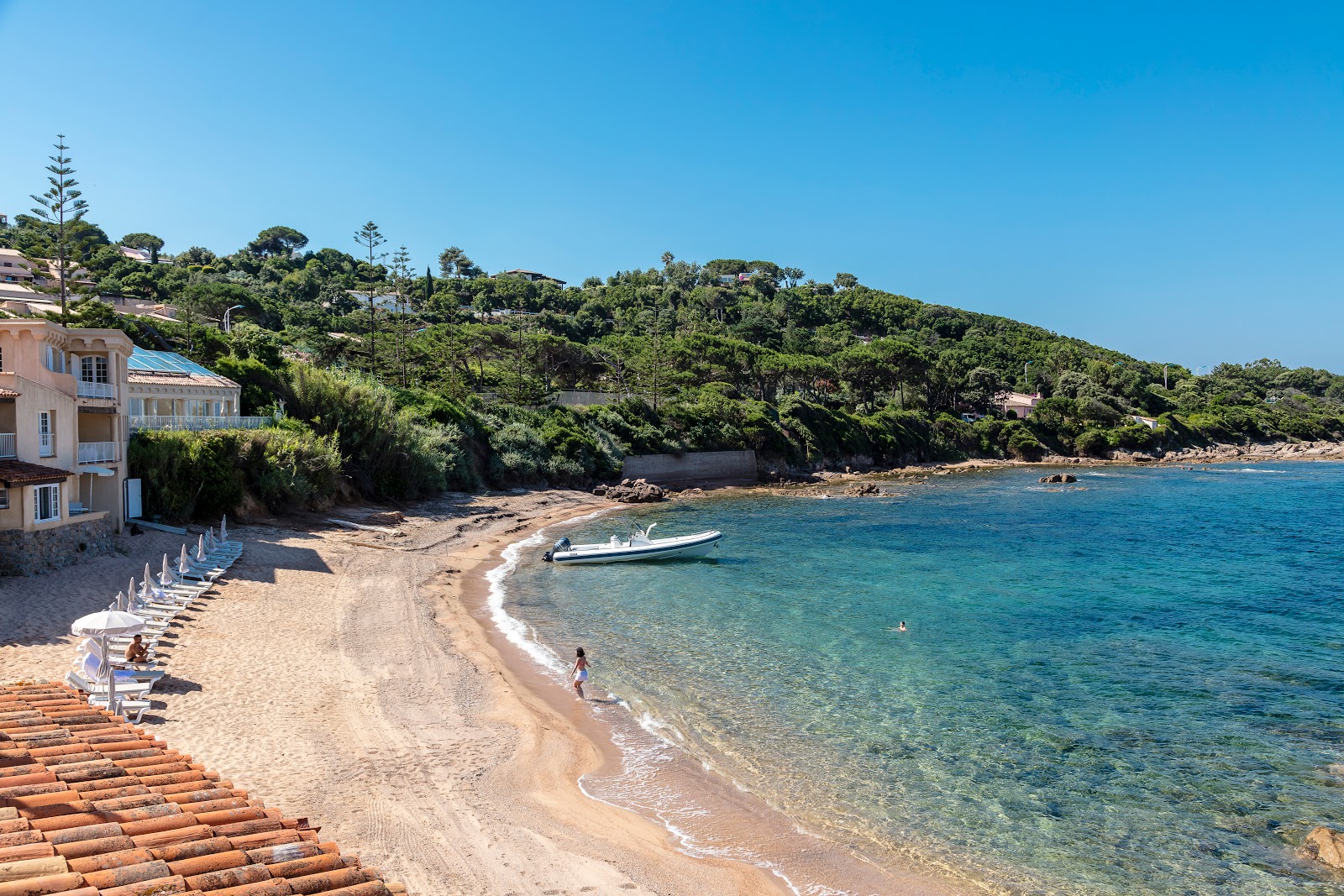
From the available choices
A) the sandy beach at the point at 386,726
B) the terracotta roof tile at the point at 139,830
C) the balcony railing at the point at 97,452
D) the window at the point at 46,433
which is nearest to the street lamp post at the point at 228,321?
the balcony railing at the point at 97,452

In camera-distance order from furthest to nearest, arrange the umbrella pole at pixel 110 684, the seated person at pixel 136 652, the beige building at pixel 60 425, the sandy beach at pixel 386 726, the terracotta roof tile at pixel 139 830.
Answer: the beige building at pixel 60 425
the seated person at pixel 136 652
the umbrella pole at pixel 110 684
the sandy beach at pixel 386 726
the terracotta roof tile at pixel 139 830

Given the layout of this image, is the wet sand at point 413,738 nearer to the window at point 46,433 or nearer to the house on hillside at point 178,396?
the window at point 46,433

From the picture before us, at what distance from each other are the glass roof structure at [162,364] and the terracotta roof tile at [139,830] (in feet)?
100

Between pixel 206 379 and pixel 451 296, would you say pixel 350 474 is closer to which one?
pixel 206 379

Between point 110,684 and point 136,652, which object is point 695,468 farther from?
point 110,684

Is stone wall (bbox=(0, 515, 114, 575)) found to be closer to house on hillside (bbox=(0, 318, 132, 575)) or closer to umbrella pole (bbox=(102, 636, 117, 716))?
house on hillside (bbox=(0, 318, 132, 575))

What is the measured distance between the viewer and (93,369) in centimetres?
2458

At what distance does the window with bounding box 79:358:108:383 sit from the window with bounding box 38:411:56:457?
3476 mm

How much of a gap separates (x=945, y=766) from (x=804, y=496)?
4208 centimetres

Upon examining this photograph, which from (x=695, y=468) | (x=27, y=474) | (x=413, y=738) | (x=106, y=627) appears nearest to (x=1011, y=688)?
(x=413, y=738)

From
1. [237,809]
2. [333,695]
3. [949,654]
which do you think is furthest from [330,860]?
[949,654]

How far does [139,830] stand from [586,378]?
7239cm

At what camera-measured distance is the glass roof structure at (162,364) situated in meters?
33.6

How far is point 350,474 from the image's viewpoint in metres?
38.5
